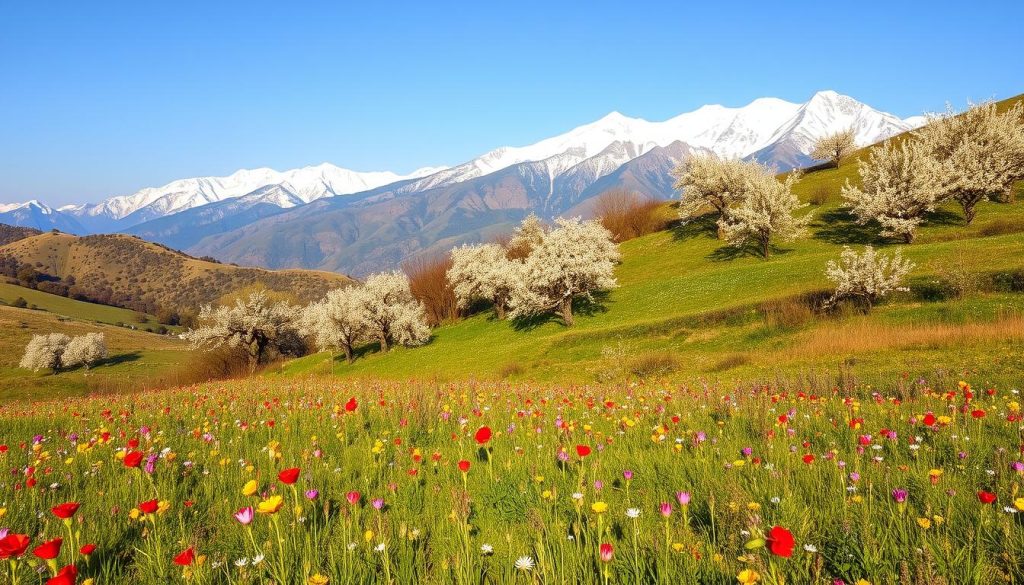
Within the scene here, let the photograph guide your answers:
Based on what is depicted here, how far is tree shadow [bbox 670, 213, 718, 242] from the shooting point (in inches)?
2384

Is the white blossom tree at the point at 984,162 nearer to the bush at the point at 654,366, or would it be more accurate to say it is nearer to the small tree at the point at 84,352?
the bush at the point at 654,366

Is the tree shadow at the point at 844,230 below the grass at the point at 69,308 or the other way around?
below

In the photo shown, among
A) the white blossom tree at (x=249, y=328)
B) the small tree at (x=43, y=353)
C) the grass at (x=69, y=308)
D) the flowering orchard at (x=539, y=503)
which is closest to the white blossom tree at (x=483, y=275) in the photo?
the white blossom tree at (x=249, y=328)

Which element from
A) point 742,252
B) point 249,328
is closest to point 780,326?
point 742,252

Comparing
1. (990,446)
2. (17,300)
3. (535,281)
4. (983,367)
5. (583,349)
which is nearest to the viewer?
(990,446)

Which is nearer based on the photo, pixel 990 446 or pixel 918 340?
pixel 990 446

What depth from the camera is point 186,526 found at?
3725 mm

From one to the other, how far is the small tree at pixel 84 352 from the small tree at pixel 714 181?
376 feet

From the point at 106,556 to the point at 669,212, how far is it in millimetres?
81967

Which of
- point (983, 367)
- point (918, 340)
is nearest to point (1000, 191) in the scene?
point (918, 340)

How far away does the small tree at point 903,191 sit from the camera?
38.4 meters

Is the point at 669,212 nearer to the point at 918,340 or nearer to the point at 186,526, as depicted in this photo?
the point at 918,340

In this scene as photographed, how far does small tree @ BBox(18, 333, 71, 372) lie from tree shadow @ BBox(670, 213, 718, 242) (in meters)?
119

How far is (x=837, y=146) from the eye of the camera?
245ft
